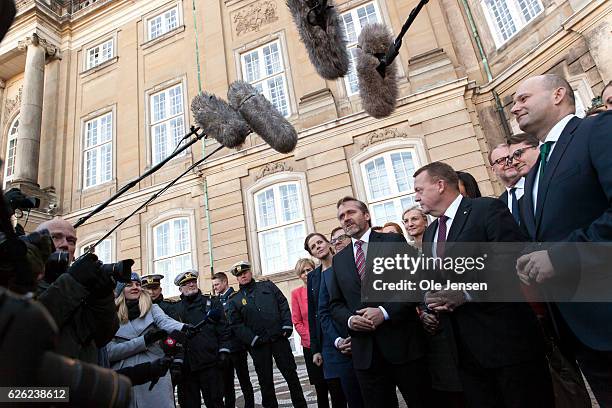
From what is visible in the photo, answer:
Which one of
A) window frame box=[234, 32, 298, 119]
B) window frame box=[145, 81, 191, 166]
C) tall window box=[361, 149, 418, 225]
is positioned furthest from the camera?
window frame box=[145, 81, 191, 166]

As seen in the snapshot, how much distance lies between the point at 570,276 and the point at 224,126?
279 cm

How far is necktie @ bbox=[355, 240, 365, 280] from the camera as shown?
300 centimetres

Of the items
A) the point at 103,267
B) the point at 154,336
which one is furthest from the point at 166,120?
the point at 103,267

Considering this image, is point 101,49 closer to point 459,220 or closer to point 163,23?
point 163,23

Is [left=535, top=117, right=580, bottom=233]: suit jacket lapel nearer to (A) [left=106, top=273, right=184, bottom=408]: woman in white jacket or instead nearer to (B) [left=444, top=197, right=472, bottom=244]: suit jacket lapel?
(B) [left=444, top=197, right=472, bottom=244]: suit jacket lapel

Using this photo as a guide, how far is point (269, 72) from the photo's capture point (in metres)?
13.4

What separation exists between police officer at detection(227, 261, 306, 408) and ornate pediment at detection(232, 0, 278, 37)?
10.9m

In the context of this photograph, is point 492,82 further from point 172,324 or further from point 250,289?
point 172,324

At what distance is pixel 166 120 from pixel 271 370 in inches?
485

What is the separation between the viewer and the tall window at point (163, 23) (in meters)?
16.0

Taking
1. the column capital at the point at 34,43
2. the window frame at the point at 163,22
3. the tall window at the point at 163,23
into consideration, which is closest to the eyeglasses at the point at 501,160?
the window frame at the point at 163,22

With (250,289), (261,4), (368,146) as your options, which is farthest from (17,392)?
(261,4)

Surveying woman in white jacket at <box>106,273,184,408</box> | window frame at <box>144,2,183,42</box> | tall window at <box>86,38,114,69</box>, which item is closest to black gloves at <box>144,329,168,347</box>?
woman in white jacket at <box>106,273,184,408</box>

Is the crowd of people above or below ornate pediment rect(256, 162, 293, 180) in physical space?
below
